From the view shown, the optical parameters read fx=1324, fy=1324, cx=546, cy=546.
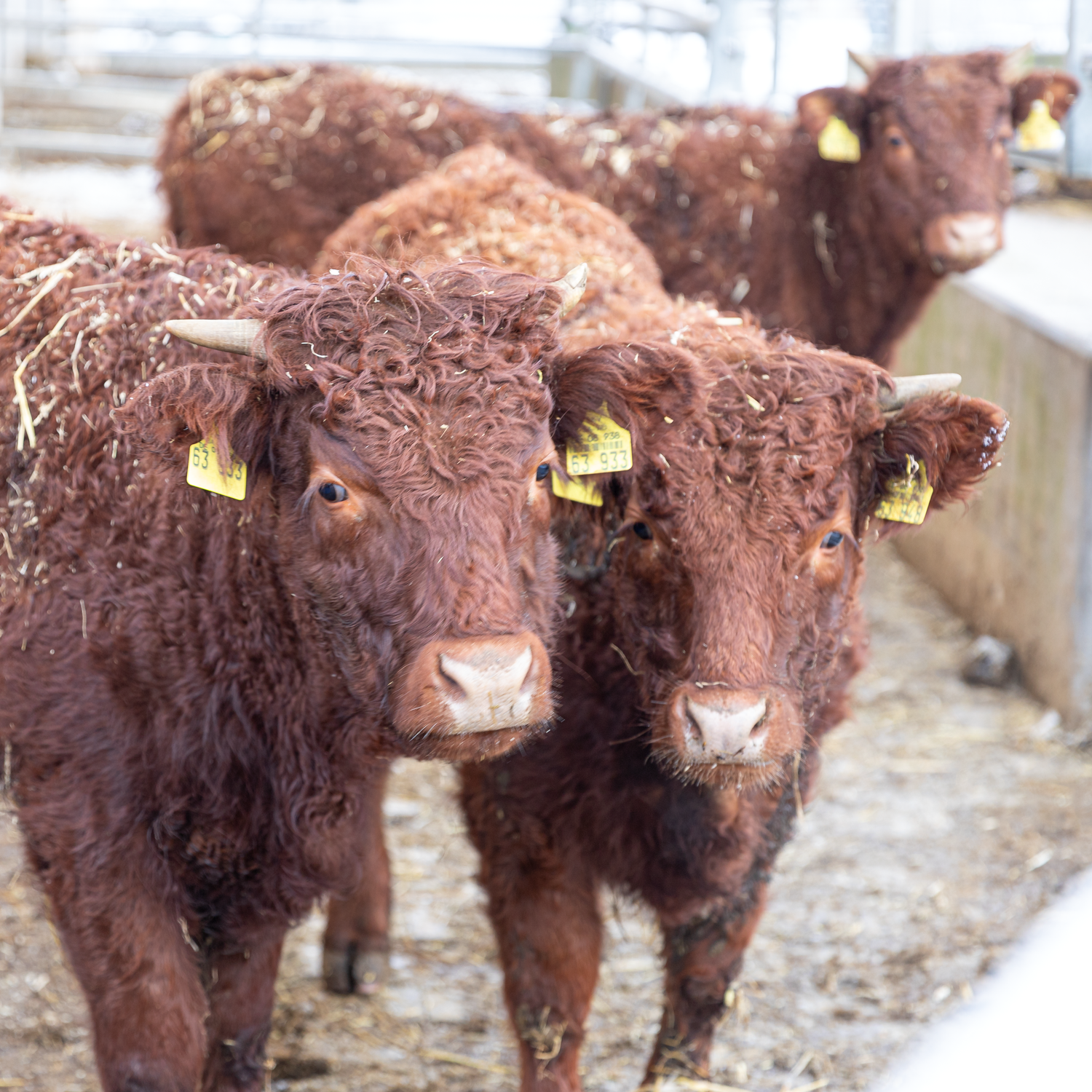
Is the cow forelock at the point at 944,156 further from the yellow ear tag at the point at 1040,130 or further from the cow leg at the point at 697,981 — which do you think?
the cow leg at the point at 697,981

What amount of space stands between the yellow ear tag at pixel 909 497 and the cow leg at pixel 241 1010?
6.15 ft

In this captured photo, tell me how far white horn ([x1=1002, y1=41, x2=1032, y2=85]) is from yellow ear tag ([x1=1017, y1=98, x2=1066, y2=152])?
15cm

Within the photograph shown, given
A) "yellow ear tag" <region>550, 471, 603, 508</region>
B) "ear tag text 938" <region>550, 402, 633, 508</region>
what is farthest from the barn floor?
"ear tag text 938" <region>550, 402, 633, 508</region>

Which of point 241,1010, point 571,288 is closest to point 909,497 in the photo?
point 571,288

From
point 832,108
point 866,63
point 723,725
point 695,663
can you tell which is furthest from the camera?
point 866,63

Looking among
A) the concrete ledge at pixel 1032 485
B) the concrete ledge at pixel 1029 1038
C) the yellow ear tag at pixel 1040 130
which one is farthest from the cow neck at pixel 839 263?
the concrete ledge at pixel 1029 1038

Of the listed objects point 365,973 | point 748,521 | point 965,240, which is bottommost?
point 365,973

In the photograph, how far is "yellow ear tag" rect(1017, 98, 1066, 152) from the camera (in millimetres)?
6285

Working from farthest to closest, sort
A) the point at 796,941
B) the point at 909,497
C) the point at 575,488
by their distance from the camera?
the point at 796,941, the point at 909,497, the point at 575,488

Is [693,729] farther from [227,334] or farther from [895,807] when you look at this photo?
[895,807]

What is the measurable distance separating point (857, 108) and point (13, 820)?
512cm

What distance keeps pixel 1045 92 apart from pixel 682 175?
68.9 inches

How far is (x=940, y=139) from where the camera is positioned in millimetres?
6125

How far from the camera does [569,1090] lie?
3.56 meters
